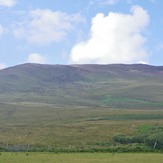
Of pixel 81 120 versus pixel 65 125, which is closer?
pixel 65 125

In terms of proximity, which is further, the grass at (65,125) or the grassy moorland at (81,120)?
the grass at (65,125)

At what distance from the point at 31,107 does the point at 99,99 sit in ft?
154
